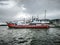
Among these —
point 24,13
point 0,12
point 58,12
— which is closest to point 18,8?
point 24,13

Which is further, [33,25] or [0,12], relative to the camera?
[33,25]

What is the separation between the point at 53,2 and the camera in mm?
6211

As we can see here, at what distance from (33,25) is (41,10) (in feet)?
29.5

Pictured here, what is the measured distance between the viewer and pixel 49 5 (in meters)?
6.46

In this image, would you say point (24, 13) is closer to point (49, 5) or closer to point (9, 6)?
point (9, 6)

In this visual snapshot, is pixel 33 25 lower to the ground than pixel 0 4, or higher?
lower

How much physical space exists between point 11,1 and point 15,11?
1.57ft

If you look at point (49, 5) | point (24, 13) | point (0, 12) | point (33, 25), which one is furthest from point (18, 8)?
point (33, 25)

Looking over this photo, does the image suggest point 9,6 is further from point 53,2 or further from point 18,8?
point 53,2

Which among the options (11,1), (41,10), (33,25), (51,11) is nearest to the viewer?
(11,1)

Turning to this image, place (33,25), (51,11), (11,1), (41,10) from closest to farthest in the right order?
(11,1)
(51,11)
(41,10)
(33,25)

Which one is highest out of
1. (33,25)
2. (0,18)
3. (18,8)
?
(18,8)

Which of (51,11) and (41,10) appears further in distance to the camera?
(41,10)

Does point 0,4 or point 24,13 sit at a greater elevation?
point 0,4
